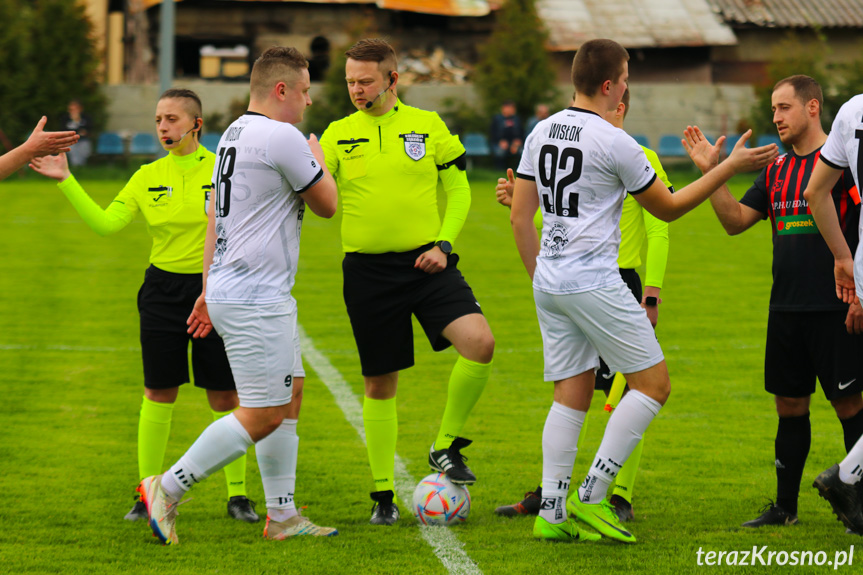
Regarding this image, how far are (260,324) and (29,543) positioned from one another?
59.1 inches

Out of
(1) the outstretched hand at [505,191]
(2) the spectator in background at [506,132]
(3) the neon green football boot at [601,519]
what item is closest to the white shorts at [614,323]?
(3) the neon green football boot at [601,519]

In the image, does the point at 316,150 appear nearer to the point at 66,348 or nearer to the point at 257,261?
the point at 257,261

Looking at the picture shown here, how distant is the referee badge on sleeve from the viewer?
5527 millimetres

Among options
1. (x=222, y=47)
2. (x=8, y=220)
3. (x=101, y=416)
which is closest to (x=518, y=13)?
(x=222, y=47)

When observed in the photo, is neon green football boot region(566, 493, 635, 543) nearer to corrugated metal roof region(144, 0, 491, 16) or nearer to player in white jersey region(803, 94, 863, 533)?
player in white jersey region(803, 94, 863, 533)

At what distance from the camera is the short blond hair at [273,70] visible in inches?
187

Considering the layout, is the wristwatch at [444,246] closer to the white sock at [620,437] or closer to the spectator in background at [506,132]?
the white sock at [620,437]

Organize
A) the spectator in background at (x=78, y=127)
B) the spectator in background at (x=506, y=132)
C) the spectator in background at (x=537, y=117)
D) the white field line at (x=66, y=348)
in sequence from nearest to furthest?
the white field line at (x=66, y=348)
the spectator in background at (x=537, y=117)
the spectator in background at (x=78, y=127)
the spectator in background at (x=506, y=132)

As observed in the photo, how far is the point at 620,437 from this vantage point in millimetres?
4789

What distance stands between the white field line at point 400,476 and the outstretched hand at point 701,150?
2.03 metres

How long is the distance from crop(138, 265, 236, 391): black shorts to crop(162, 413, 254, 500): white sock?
2.61 feet

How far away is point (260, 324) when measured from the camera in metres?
4.69

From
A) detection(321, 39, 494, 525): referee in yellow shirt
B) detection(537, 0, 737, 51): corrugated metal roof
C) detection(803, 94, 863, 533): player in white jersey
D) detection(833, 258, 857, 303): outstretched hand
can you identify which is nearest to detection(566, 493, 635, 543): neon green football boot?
detection(321, 39, 494, 525): referee in yellow shirt

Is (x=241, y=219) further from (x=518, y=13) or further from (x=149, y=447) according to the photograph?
(x=518, y=13)
